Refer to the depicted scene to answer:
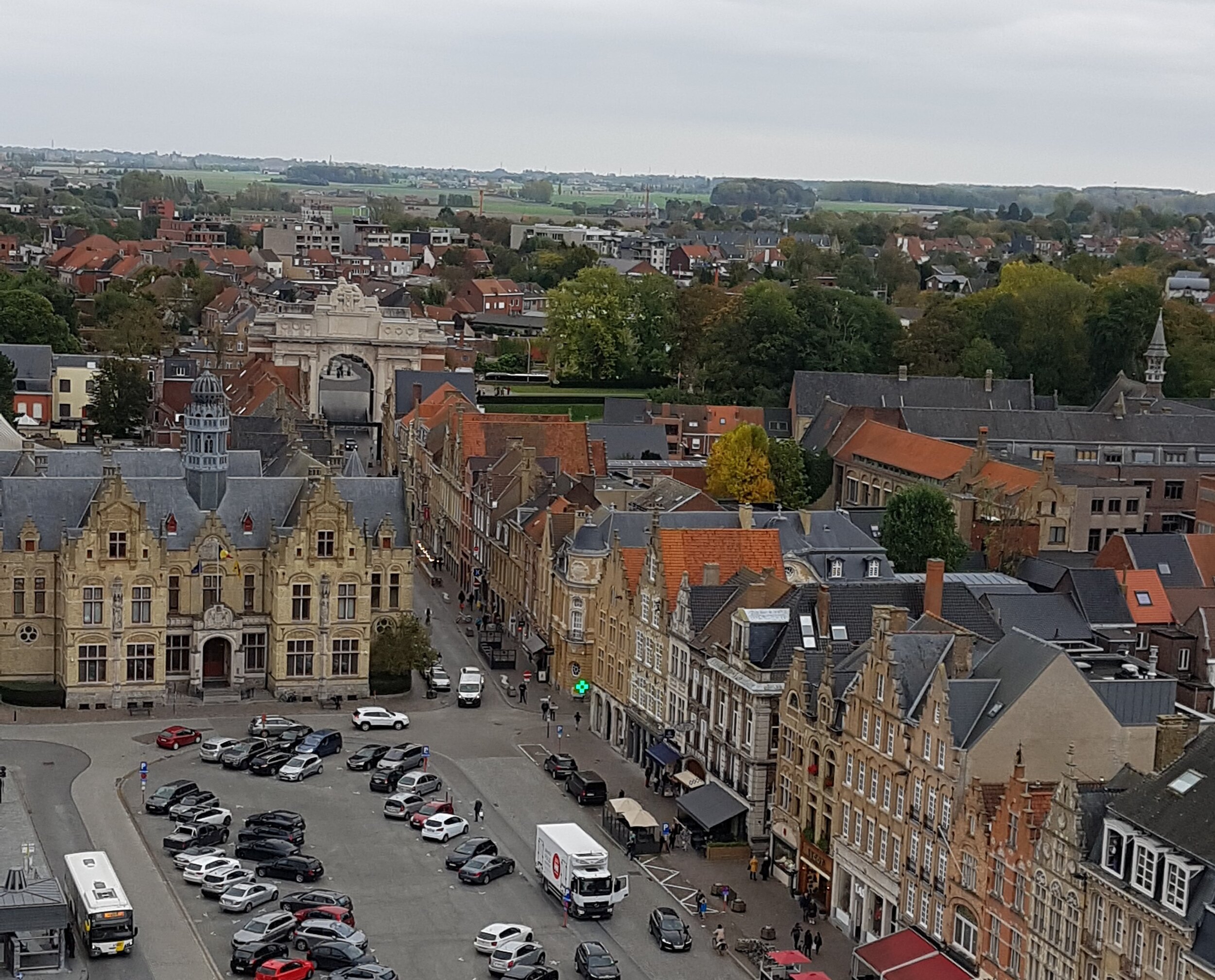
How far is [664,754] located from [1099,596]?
86.9 ft

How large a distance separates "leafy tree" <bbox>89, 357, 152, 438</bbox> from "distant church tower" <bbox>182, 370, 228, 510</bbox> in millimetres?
61784

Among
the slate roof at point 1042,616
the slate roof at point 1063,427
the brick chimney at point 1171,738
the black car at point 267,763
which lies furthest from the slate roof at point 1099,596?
the slate roof at point 1063,427

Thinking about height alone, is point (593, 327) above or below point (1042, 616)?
above

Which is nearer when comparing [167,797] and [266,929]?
[266,929]

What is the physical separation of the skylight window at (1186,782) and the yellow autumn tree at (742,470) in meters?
78.9

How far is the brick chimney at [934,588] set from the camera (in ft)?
253

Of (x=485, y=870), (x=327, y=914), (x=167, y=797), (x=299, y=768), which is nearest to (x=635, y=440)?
(x=299, y=768)

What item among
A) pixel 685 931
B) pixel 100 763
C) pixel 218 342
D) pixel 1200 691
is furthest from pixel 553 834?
pixel 218 342

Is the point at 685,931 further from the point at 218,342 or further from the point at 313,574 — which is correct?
the point at 218,342

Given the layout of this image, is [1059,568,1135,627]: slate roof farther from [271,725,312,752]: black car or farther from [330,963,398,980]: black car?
[330,963,398,980]: black car

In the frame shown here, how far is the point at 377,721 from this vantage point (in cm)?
8638

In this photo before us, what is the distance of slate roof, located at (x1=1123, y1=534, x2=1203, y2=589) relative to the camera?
10044 centimetres

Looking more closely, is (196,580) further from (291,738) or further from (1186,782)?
(1186,782)

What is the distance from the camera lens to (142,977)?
189 feet
